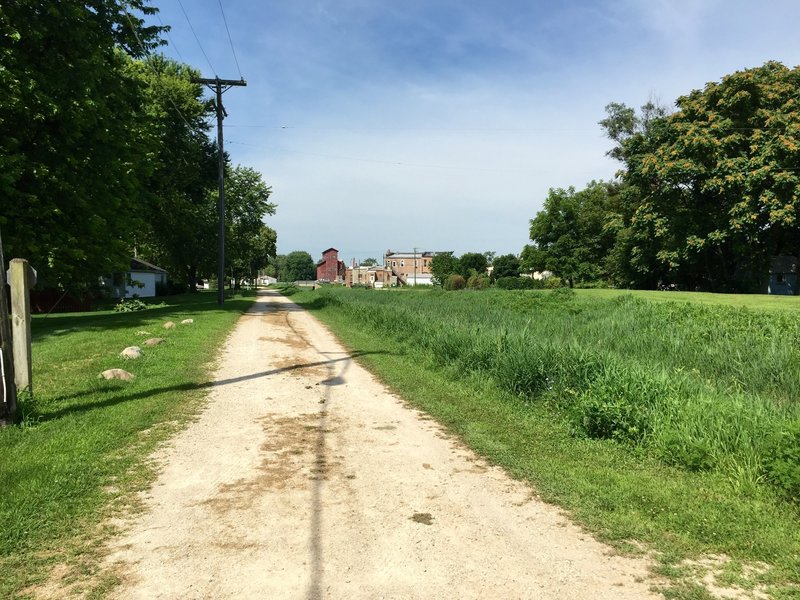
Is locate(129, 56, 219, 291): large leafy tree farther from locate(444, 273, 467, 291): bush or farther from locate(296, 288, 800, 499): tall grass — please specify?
locate(444, 273, 467, 291): bush

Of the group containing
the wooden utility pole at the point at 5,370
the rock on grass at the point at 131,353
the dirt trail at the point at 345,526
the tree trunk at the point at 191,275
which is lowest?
the dirt trail at the point at 345,526

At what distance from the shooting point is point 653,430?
570 cm

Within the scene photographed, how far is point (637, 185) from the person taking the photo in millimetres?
41625

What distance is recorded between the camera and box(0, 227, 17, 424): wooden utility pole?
593cm

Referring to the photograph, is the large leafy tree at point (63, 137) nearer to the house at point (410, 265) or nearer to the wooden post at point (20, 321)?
the wooden post at point (20, 321)

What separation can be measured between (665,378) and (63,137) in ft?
62.9

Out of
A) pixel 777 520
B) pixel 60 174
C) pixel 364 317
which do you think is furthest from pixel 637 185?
pixel 777 520

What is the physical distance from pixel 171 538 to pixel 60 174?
17007mm

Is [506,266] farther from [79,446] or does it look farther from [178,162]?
[79,446]

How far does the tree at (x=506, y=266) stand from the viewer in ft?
320

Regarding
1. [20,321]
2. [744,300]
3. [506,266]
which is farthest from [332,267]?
[20,321]

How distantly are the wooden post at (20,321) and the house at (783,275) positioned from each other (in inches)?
2090

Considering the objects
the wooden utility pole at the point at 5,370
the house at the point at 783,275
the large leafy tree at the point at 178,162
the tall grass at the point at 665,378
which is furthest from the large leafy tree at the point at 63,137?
the house at the point at 783,275

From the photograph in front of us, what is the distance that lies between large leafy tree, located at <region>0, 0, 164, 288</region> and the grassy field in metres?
12.3
